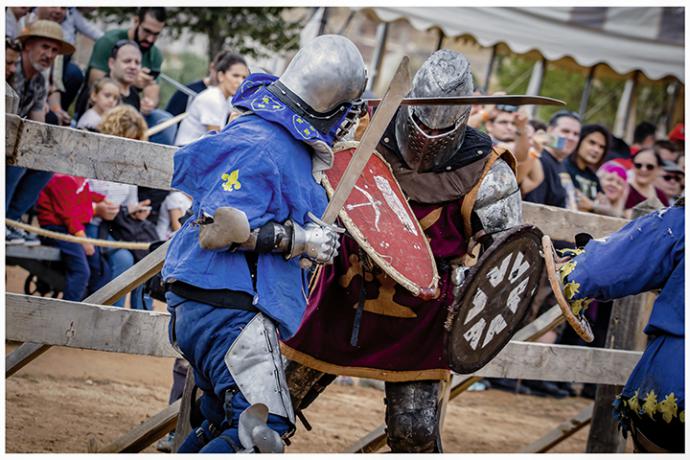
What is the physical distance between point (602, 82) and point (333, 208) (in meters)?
17.8

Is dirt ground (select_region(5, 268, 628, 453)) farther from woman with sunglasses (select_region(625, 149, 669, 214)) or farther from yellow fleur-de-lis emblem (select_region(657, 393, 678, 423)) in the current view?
yellow fleur-de-lis emblem (select_region(657, 393, 678, 423))

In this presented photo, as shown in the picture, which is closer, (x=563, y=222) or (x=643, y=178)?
(x=563, y=222)

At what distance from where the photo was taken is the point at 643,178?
28.3ft

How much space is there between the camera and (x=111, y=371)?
22.7 ft

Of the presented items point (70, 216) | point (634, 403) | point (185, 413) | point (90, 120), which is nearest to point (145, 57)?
point (90, 120)

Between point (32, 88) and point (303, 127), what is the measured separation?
129 inches

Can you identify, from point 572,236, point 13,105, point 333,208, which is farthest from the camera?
point 572,236

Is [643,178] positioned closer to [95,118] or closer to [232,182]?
[95,118]

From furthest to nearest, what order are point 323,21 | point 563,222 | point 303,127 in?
point 323,21 → point 563,222 → point 303,127

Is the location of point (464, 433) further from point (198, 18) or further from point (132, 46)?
point (198, 18)

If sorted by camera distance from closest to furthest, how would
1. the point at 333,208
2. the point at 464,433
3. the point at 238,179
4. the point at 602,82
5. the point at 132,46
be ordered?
the point at 238,179
the point at 333,208
the point at 464,433
the point at 132,46
the point at 602,82

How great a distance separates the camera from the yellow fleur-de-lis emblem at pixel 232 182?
334 centimetres

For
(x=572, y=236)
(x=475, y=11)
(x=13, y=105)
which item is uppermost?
(x=475, y=11)

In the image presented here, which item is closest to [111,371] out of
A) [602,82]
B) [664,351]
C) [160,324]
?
[160,324]
